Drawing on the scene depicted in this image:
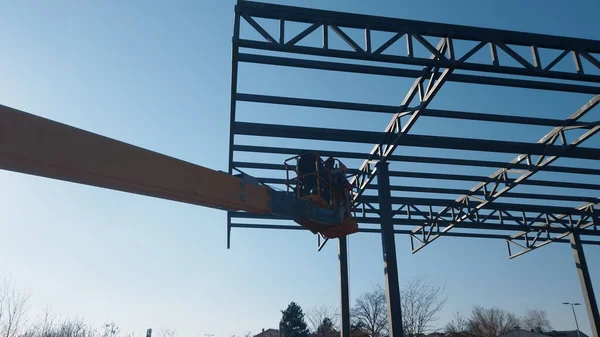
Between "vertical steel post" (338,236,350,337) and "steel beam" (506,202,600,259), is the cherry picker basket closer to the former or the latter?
"vertical steel post" (338,236,350,337)

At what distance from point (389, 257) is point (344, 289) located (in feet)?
14.9

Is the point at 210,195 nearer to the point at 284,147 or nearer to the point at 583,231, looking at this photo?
the point at 284,147

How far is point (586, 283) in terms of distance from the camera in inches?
926

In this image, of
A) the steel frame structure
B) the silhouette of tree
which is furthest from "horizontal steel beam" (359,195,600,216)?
the silhouette of tree

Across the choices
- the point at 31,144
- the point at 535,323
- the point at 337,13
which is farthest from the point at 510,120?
the point at 535,323

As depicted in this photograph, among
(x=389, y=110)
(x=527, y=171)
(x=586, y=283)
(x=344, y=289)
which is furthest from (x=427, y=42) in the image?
(x=586, y=283)

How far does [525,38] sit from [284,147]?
25.2 ft

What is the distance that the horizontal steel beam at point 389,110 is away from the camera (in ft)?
42.9

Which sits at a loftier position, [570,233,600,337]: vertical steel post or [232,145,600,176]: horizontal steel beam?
[232,145,600,176]: horizontal steel beam

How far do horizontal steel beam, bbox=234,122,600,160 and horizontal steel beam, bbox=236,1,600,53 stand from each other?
4159 millimetres

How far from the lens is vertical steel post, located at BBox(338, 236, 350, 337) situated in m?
18.1

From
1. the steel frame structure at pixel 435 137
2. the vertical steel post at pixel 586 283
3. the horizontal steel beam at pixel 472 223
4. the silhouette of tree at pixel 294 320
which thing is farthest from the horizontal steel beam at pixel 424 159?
the silhouette of tree at pixel 294 320

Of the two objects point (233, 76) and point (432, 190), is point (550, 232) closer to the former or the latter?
point (432, 190)

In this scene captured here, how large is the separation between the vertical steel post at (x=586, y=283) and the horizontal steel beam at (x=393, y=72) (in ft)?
45.8
